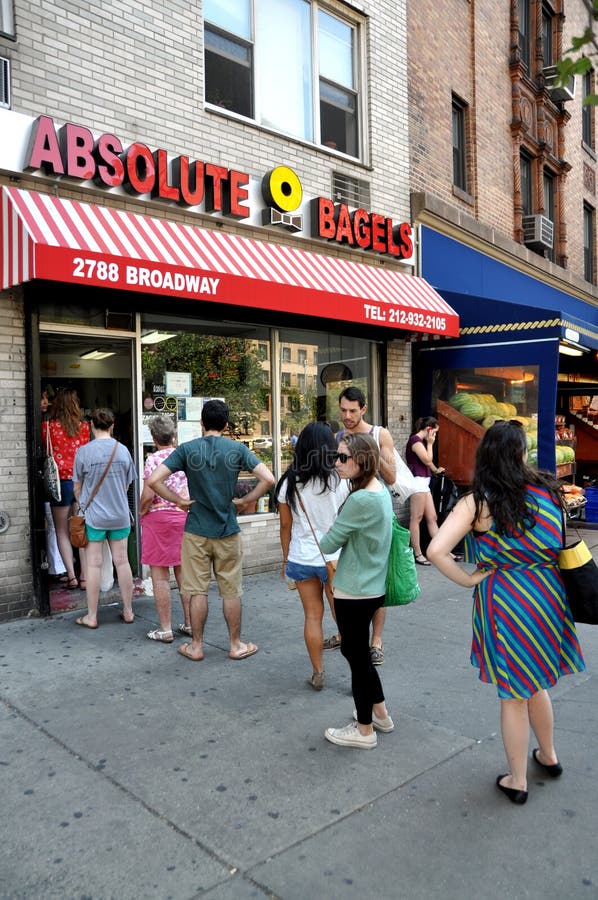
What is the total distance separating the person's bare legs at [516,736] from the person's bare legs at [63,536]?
4.87 m

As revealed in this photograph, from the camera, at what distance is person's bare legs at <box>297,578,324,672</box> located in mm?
4680

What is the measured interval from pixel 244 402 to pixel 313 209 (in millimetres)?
2480

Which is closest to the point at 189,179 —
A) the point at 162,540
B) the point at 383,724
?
the point at 162,540

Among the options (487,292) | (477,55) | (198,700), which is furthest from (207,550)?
(477,55)

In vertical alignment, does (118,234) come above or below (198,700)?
above

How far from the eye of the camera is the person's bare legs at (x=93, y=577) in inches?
240

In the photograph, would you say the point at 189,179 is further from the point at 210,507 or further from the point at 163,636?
the point at 163,636

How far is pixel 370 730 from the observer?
154 inches

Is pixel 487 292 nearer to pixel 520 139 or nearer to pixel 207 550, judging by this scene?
pixel 520 139

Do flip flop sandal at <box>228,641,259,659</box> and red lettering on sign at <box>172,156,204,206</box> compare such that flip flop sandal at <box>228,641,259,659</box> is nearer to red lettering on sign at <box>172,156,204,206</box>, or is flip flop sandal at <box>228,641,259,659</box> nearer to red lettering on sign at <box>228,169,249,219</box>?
red lettering on sign at <box>172,156,204,206</box>

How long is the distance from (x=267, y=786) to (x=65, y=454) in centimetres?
449

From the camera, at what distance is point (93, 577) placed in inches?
240

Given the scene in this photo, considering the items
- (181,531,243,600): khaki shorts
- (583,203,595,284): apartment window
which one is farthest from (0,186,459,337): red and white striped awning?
(583,203,595,284): apartment window

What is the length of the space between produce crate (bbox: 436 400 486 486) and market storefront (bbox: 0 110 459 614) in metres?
0.89
